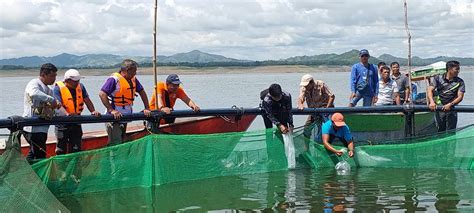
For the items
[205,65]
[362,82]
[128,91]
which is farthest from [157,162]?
[205,65]

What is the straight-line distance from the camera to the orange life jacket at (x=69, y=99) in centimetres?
820

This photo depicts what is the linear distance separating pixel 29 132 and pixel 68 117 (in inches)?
21.1

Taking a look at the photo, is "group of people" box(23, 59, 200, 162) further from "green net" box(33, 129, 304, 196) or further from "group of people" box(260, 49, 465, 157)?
"group of people" box(260, 49, 465, 157)

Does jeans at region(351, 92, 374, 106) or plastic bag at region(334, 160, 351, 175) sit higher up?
jeans at region(351, 92, 374, 106)

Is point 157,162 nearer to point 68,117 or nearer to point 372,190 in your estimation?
point 68,117

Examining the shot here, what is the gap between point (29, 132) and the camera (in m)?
7.65

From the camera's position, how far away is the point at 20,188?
649cm

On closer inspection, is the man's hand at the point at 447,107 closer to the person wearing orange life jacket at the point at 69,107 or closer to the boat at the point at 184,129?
the boat at the point at 184,129

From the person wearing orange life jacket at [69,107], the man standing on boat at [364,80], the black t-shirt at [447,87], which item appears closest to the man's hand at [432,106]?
the black t-shirt at [447,87]

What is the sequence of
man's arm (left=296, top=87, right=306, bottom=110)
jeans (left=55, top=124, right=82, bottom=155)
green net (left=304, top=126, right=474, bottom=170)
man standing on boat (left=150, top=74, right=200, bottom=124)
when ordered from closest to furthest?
jeans (left=55, top=124, right=82, bottom=155) < man standing on boat (left=150, top=74, right=200, bottom=124) < green net (left=304, top=126, right=474, bottom=170) < man's arm (left=296, top=87, right=306, bottom=110)

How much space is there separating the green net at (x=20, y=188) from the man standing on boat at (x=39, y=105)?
0.64 m

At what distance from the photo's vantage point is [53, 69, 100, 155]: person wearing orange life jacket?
8117mm

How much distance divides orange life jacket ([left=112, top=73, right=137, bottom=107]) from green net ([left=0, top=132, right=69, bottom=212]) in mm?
2020

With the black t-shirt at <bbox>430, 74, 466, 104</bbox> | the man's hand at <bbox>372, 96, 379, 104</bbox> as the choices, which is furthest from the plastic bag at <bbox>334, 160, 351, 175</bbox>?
the man's hand at <bbox>372, 96, 379, 104</bbox>
